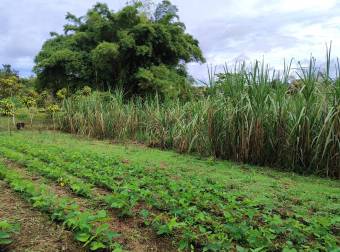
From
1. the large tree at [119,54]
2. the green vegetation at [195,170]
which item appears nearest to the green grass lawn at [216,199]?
the green vegetation at [195,170]

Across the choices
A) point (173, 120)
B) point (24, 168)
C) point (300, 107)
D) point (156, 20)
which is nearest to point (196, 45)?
point (156, 20)

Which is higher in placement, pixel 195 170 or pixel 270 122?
pixel 270 122

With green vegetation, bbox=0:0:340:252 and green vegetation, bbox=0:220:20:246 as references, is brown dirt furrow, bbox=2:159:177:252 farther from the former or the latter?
green vegetation, bbox=0:220:20:246

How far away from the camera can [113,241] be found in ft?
8.20

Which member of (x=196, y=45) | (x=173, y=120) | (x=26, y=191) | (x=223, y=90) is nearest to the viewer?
(x=26, y=191)

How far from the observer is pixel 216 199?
3461 millimetres

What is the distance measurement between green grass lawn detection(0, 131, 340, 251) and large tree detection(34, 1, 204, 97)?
6835 mm

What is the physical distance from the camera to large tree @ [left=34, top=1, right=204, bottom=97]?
40.6 ft

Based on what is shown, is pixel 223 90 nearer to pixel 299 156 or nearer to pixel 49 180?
pixel 299 156

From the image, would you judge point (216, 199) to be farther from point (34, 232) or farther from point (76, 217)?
point (34, 232)

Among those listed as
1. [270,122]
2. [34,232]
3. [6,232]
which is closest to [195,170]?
[270,122]

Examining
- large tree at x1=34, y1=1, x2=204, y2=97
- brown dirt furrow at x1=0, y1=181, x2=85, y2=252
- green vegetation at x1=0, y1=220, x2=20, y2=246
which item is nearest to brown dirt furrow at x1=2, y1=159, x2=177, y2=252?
brown dirt furrow at x1=0, y1=181, x2=85, y2=252

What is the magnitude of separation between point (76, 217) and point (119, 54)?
1049cm

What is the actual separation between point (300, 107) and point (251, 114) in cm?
74
